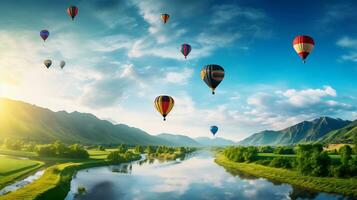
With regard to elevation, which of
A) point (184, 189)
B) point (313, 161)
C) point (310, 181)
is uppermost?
point (313, 161)

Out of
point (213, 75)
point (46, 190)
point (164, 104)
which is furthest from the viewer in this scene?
point (164, 104)

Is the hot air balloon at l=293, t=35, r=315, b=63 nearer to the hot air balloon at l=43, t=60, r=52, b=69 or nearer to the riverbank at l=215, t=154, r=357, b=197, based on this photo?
the riverbank at l=215, t=154, r=357, b=197

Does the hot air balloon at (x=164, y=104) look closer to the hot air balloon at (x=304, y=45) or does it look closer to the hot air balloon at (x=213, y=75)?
the hot air balloon at (x=213, y=75)

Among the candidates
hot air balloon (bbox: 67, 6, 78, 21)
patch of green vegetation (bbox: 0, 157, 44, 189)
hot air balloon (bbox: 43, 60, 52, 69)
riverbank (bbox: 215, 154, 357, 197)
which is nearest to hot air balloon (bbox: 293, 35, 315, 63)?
riverbank (bbox: 215, 154, 357, 197)

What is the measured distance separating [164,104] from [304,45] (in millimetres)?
29395

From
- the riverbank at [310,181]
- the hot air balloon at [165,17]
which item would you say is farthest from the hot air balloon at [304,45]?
the hot air balloon at [165,17]

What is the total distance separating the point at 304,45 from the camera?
61406 mm

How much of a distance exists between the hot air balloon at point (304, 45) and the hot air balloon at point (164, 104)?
27.2 metres

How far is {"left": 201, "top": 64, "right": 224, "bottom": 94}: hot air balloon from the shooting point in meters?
67.1

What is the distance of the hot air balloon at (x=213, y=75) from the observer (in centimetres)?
6706

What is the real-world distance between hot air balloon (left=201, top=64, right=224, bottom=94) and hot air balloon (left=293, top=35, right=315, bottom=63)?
1485cm

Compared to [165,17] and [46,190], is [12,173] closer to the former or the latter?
[46,190]

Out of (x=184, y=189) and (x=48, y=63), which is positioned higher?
(x=48, y=63)

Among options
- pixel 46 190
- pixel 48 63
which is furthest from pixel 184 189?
pixel 48 63
